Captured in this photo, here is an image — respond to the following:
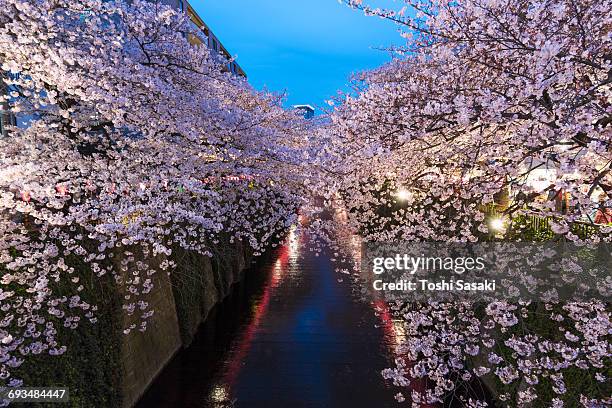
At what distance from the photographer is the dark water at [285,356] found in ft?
27.3

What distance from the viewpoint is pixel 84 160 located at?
751 cm

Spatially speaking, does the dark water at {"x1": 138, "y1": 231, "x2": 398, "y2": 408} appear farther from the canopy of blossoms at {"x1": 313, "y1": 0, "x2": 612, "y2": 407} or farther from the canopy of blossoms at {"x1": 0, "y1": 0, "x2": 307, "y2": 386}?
the canopy of blossoms at {"x1": 313, "y1": 0, "x2": 612, "y2": 407}

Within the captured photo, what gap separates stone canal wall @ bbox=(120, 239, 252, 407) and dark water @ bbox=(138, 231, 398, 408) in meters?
0.35

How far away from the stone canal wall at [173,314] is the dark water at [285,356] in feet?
1.15

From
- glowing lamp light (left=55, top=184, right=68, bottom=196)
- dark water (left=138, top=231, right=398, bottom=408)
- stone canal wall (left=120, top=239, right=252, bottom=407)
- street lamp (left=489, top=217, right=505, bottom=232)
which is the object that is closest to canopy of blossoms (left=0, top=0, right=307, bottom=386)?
glowing lamp light (left=55, top=184, right=68, bottom=196)

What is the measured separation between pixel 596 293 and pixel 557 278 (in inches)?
24.1

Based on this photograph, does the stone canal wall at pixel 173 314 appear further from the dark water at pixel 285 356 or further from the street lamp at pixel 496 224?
the street lamp at pixel 496 224

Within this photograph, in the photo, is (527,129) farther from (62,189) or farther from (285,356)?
(285,356)

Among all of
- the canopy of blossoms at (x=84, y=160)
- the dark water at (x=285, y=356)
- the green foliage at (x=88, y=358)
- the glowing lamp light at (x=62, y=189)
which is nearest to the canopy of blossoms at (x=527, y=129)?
the dark water at (x=285, y=356)

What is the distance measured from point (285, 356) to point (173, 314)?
310 cm

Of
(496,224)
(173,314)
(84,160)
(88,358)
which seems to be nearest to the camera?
(88,358)

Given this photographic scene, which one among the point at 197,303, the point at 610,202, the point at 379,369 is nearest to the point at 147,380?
the point at 197,303

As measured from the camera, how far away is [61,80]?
6.56m

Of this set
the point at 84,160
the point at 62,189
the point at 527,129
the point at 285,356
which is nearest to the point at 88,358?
the point at 62,189
